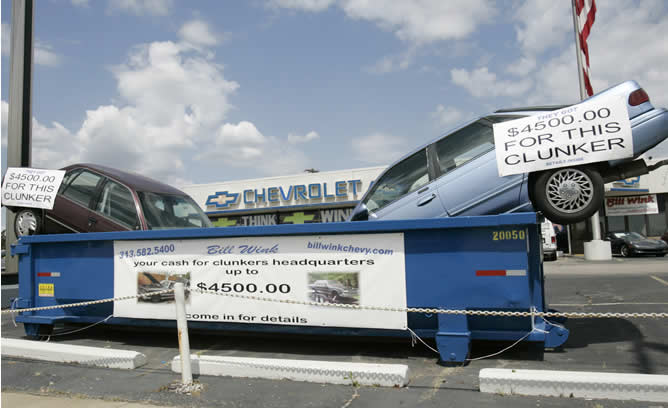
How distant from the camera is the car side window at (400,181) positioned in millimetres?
6178

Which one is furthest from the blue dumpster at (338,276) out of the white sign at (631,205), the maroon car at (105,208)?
the white sign at (631,205)

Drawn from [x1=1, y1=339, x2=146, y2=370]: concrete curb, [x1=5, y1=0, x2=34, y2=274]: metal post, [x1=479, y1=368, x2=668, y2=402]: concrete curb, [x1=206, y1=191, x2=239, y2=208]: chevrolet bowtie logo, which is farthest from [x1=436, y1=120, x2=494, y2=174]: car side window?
[x1=206, y1=191, x2=239, y2=208]: chevrolet bowtie logo

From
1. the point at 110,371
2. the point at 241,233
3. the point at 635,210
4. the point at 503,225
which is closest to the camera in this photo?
the point at 503,225

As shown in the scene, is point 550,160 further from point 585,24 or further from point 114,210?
point 585,24

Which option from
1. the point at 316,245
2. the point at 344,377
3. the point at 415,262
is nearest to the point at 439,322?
the point at 415,262

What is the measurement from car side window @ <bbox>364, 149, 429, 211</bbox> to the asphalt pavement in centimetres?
189

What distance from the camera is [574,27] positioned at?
18.9m

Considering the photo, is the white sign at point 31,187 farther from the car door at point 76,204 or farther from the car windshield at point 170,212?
the car windshield at point 170,212

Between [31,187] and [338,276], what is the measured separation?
205 inches

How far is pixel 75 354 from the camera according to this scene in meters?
5.26

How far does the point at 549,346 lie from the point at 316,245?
2.59 metres

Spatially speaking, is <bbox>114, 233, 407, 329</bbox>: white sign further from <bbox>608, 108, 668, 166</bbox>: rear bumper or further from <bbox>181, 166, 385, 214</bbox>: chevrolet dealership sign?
<bbox>181, 166, 385, 214</bbox>: chevrolet dealership sign

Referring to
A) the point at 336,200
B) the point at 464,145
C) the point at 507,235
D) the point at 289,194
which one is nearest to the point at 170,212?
the point at 464,145

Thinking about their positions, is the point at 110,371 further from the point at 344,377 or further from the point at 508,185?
the point at 508,185
